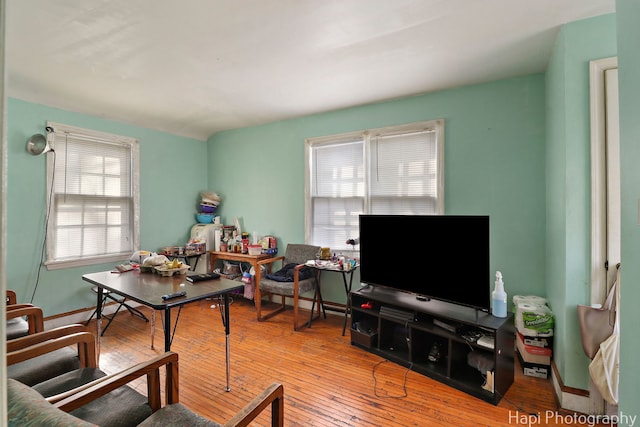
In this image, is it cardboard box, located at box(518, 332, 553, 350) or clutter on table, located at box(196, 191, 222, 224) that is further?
clutter on table, located at box(196, 191, 222, 224)

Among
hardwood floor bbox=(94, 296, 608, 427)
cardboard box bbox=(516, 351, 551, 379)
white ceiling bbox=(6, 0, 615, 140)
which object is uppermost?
white ceiling bbox=(6, 0, 615, 140)

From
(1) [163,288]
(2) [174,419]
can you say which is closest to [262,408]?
(2) [174,419]

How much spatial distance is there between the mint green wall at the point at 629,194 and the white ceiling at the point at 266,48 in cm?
95

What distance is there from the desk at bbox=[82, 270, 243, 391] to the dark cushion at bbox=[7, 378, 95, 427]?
92 centimetres

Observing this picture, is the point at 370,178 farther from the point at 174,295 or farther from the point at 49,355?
the point at 49,355

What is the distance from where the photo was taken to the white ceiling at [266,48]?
1857 mm

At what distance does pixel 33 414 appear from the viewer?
847 millimetres

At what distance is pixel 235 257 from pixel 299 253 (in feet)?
3.18

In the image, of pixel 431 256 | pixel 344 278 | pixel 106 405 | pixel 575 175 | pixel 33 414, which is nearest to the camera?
pixel 33 414

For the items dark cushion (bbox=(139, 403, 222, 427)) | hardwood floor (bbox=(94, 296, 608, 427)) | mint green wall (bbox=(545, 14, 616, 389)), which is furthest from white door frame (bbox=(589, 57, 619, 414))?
dark cushion (bbox=(139, 403, 222, 427))

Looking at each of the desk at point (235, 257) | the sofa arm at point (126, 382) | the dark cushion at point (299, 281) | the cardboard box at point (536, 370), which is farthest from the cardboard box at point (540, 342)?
the desk at point (235, 257)

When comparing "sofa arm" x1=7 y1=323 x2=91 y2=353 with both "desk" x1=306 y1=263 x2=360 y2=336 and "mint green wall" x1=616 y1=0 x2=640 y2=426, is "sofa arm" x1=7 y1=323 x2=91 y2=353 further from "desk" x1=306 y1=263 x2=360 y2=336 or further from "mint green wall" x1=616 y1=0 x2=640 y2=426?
"mint green wall" x1=616 y1=0 x2=640 y2=426

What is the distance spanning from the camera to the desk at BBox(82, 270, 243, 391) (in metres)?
1.90

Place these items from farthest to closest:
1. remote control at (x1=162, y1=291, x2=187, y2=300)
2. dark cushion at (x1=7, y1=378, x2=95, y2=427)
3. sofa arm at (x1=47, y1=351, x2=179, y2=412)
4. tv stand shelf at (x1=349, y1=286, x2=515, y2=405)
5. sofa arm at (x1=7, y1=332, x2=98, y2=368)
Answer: tv stand shelf at (x1=349, y1=286, x2=515, y2=405) → remote control at (x1=162, y1=291, x2=187, y2=300) → sofa arm at (x1=7, y1=332, x2=98, y2=368) → sofa arm at (x1=47, y1=351, x2=179, y2=412) → dark cushion at (x1=7, y1=378, x2=95, y2=427)
